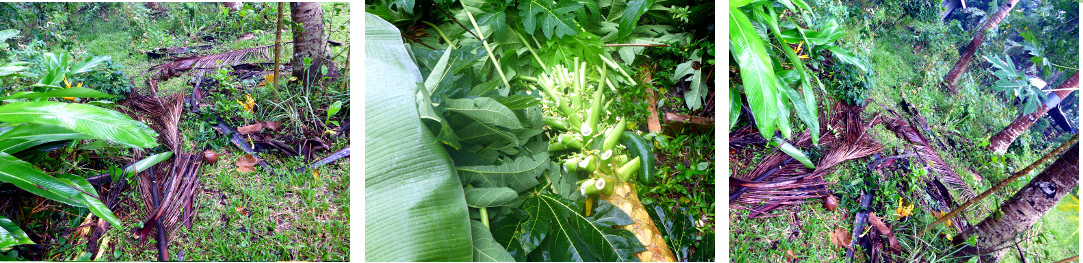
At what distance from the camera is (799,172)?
1295mm

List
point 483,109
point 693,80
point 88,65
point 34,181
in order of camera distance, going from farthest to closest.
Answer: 1. point 88,65
2. point 34,181
3. point 693,80
4. point 483,109

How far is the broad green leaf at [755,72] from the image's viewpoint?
3.37 ft

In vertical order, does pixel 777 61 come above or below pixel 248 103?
above

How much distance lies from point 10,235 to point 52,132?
27 centimetres

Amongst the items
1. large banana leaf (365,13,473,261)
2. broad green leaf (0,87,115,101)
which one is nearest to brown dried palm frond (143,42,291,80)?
broad green leaf (0,87,115,101)

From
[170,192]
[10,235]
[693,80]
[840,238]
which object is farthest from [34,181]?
[840,238]

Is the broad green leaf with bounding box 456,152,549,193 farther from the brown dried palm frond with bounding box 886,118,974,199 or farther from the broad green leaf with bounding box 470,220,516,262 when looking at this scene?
the brown dried palm frond with bounding box 886,118,974,199

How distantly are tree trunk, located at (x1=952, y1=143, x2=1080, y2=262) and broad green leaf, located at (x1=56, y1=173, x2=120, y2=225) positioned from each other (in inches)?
88.4

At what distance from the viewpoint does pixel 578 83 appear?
2.93 feet

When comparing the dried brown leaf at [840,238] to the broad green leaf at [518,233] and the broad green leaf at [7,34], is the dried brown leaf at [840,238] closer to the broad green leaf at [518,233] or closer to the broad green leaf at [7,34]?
the broad green leaf at [518,233]

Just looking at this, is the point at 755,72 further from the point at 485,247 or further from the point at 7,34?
the point at 7,34

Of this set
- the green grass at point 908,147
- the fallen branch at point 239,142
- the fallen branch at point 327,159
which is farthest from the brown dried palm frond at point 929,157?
the fallen branch at point 239,142

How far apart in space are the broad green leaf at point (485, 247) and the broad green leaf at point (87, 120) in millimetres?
767

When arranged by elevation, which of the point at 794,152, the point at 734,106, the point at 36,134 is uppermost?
the point at 734,106
